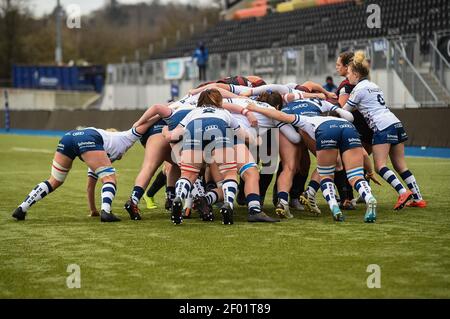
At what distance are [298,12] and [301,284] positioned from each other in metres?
40.7

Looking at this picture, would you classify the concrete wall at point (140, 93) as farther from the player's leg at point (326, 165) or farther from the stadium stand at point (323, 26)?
the player's leg at point (326, 165)

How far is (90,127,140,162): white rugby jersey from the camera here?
11039 mm

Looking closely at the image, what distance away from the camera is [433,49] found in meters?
28.1

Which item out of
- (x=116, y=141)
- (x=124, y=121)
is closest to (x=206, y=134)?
(x=116, y=141)

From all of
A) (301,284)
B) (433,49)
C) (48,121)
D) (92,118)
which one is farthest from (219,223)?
(48,121)

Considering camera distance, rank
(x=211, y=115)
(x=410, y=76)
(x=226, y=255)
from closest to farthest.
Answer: (x=226, y=255)
(x=211, y=115)
(x=410, y=76)

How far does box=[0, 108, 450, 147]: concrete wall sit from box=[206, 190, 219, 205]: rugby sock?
13387mm

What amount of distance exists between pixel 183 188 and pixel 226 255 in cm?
220

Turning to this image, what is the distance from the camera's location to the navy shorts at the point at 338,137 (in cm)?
1061

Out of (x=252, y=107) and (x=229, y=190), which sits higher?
(x=252, y=107)

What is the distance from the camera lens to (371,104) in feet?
39.5

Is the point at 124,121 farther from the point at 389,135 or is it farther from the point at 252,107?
the point at 252,107

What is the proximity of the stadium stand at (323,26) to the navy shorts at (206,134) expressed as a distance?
22156mm

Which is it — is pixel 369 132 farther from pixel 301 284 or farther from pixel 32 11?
pixel 32 11
